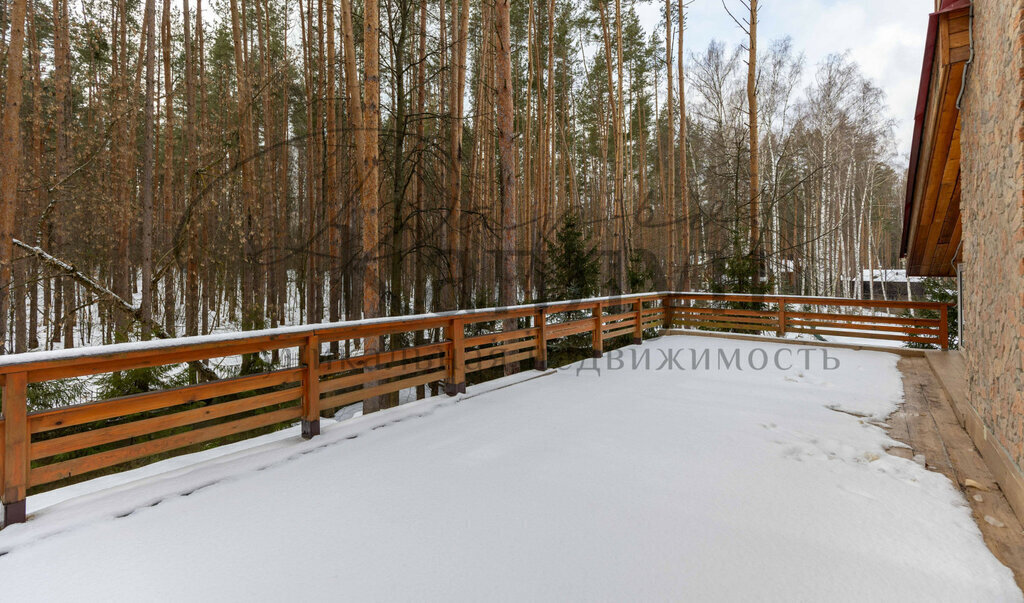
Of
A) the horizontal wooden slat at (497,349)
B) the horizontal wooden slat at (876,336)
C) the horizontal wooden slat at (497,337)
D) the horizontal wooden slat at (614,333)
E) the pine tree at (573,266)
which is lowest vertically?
the horizontal wooden slat at (876,336)

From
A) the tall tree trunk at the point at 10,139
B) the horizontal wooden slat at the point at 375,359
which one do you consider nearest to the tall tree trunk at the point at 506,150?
the horizontal wooden slat at the point at 375,359

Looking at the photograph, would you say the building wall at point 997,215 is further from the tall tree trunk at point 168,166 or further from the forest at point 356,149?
the tall tree trunk at point 168,166

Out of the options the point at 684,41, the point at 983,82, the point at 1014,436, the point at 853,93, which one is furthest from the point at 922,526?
the point at 853,93

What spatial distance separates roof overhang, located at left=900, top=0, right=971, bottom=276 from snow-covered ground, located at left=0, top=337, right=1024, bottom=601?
8.90 feet

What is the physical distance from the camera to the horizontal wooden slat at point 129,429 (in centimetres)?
220

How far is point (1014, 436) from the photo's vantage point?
8.11ft

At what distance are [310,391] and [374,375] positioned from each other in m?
0.56

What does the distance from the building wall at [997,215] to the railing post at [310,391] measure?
13.3 ft

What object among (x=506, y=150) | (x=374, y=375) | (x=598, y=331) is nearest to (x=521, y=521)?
(x=374, y=375)

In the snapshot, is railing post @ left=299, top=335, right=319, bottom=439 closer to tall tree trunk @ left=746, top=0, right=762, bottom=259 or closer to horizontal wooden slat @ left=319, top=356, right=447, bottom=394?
horizontal wooden slat @ left=319, top=356, right=447, bottom=394

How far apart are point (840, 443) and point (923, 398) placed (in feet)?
6.84

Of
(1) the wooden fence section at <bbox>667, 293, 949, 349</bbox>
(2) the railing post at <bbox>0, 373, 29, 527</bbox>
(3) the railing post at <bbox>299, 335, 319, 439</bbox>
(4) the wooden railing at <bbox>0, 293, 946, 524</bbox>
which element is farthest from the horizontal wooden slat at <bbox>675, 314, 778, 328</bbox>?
(2) the railing post at <bbox>0, 373, 29, 527</bbox>

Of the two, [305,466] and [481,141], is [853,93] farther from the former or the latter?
[305,466]

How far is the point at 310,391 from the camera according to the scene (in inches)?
129
